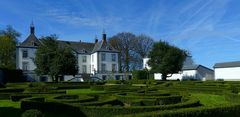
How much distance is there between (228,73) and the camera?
58.7m

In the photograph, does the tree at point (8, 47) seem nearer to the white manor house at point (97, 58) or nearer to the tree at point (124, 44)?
→ the white manor house at point (97, 58)

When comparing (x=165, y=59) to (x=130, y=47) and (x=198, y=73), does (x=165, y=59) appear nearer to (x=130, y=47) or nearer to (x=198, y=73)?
(x=198, y=73)

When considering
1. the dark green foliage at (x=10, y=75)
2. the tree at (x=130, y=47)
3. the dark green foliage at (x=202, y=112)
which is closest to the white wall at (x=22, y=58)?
the dark green foliage at (x=10, y=75)

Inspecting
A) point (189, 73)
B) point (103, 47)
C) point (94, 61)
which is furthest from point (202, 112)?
point (94, 61)

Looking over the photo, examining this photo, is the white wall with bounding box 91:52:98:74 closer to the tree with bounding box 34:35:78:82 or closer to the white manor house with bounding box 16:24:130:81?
the white manor house with bounding box 16:24:130:81

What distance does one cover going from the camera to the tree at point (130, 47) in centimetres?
7119

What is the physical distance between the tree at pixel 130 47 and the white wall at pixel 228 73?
17377mm

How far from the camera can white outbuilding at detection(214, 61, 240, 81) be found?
57013 mm

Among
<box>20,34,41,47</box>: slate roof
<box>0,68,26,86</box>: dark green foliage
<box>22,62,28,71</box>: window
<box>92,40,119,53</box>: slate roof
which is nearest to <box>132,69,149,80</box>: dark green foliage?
<box>92,40,119,53</box>: slate roof

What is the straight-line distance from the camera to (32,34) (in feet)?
209

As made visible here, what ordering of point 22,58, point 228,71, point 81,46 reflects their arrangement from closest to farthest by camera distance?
point 228,71 < point 22,58 < point 81,46

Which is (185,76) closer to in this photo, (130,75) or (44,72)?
(130,75)

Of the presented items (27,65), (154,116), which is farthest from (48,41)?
(154,116)

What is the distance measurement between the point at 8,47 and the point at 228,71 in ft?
133
